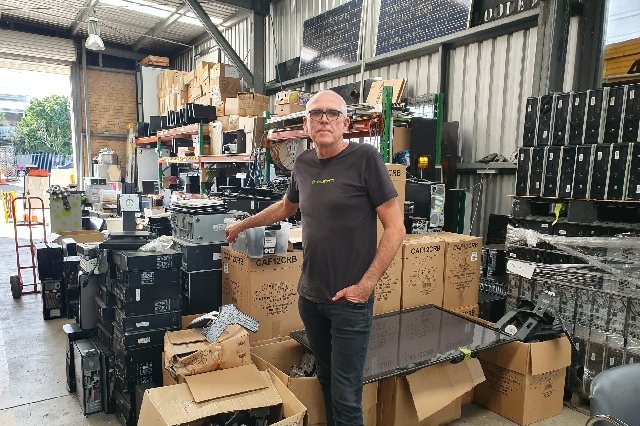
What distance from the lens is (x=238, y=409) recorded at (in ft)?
6.08

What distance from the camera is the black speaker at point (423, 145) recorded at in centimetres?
396

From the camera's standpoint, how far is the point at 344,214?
1.69 m

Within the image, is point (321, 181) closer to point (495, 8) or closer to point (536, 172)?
point (536, 172)

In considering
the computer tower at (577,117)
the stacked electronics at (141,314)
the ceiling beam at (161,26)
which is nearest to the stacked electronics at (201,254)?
the stacked electronics at (141,314)

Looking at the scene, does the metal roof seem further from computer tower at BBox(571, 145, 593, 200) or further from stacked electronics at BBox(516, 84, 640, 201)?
computer tower at BBox(571, 145, 593, 200)

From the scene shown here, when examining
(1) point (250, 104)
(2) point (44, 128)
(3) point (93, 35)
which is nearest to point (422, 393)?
(1) point (250, 104)

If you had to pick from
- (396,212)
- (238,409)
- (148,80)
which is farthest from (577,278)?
(148,80)

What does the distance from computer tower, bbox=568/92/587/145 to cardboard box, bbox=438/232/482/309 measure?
3.17 feet

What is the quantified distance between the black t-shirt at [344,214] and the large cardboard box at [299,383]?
54cm

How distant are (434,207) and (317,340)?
2145 mm

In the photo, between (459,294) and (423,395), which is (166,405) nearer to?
(423,395)

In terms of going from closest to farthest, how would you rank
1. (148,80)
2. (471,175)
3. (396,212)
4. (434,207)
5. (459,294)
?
(396,212) < (459,294) < (434,207) < (471,175) < (148,80)

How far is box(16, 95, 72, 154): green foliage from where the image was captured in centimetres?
1752

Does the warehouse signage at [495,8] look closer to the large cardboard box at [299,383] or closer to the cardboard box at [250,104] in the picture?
the cardboard box at [250,104]
